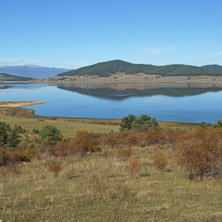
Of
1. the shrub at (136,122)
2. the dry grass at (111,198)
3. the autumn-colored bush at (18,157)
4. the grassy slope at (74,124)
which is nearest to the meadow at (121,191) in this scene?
the dry grass at (111,198)

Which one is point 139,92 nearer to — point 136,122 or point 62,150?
point 136,122

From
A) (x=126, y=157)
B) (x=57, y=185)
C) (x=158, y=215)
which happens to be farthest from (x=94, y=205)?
(x=126, y=157)

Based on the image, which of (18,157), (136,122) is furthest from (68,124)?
(18,157)

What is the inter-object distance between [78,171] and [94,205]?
16.7 ft

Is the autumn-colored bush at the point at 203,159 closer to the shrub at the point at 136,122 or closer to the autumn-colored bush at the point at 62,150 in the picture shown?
the autumn-colored bush at the point at 62,150

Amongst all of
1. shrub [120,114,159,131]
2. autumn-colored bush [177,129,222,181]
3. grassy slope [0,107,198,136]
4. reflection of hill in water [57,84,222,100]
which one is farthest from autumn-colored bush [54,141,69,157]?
reflection of hill in water [57,84,222,100]

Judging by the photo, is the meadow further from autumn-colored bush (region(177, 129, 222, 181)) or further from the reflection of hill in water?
the reflection of hill in water

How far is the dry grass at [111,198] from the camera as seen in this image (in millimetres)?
5910

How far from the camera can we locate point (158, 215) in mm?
5867

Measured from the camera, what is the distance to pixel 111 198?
283 inches

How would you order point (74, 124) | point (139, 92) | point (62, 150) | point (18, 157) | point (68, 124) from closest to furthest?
point (18, 157)
point (62, 150)
point (68, 124)
point (74, 124)
point (139, 92)

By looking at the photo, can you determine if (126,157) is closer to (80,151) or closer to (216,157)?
(80,151)

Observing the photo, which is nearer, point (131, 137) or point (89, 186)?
point (89, 186)

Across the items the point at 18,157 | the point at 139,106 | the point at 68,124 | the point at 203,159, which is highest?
the point at 203,159
